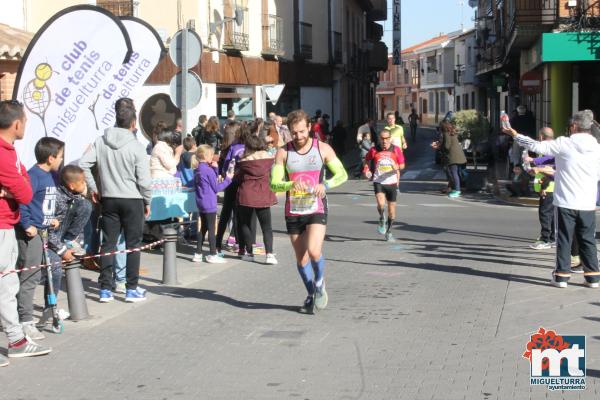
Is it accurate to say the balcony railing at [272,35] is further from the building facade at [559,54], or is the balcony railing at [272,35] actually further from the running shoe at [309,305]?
the running shoe at [309,305]

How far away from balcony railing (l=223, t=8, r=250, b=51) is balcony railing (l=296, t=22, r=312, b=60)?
623 cm

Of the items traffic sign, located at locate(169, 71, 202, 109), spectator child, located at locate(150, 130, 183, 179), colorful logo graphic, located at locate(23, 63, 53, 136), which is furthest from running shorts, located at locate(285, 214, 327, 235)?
traffic sign, located at locate(169, 71, 202, 109)

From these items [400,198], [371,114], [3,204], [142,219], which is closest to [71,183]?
[142,219]

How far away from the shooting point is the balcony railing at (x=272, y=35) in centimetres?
3056

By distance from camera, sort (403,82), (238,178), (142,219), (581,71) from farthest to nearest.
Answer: (403,82)
(581,71)
(238,178)
(142,219)

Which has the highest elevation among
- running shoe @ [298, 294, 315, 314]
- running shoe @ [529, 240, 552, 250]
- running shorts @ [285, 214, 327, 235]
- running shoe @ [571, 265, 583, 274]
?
running shorts @ [285, 214, 327, 235]

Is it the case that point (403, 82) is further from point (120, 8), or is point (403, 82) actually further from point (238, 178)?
point (238, 178)

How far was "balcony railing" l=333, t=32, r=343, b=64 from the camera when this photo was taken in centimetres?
4025

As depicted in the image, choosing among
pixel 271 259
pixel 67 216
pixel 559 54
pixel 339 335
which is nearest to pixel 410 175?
pixel 559 54

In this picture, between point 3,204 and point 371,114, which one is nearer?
point 3,204

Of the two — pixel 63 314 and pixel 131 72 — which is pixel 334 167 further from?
pixel 131 72

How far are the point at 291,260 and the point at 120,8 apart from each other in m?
14.2

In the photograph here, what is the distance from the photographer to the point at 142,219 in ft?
30.7

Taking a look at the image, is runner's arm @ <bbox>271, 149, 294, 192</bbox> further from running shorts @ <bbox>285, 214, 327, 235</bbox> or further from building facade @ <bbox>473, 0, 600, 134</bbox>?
building facade @ <bbox>473, 0, 600, 134</bbox>
